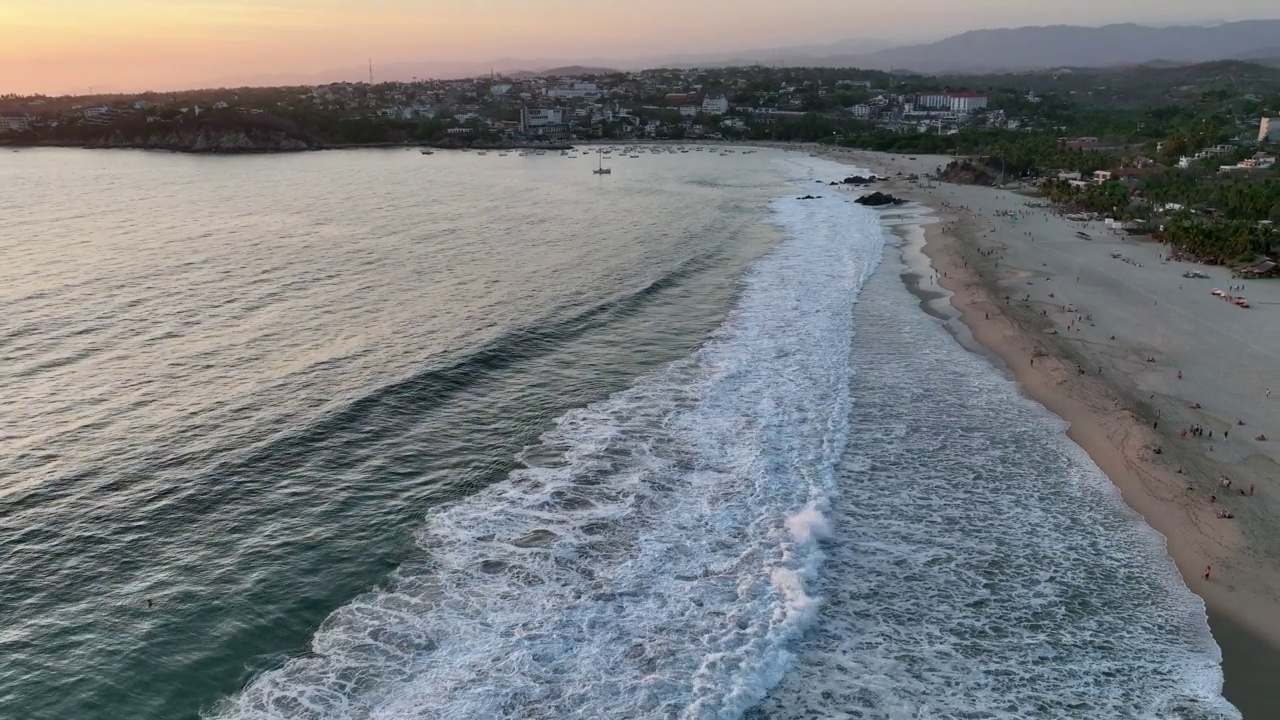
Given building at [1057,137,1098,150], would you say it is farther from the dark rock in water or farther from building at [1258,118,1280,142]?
the dark rock in water

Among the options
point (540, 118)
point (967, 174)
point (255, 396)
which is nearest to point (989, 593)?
point (255, 396)

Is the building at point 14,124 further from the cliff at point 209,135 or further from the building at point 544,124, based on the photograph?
the building at point 544,124

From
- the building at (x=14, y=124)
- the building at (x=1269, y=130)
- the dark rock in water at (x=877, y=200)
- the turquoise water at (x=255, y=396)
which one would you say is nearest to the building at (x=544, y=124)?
the building at (x=14, y=124)

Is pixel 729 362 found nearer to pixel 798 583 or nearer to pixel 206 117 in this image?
pixel 798 583

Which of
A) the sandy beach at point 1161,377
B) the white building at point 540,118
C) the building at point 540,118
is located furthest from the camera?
the white building at point 540,118

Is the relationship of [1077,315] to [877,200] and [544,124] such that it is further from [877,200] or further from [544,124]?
[544,124]

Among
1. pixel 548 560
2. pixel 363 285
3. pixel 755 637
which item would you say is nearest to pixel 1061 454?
pixel 755 637

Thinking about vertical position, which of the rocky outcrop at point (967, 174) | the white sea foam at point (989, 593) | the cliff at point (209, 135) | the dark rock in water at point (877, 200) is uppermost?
the cliff at point (209, 135)
